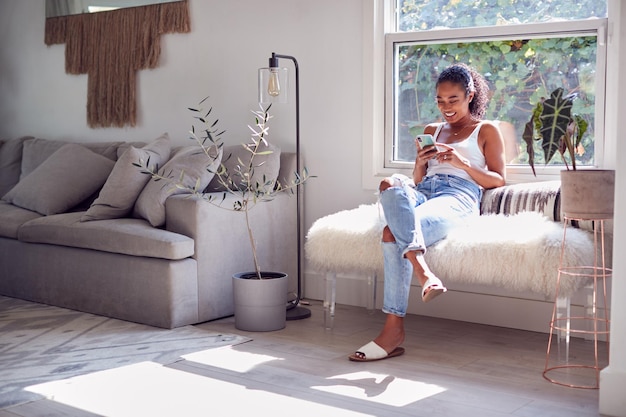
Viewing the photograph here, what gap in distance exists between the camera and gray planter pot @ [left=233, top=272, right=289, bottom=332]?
3.65m

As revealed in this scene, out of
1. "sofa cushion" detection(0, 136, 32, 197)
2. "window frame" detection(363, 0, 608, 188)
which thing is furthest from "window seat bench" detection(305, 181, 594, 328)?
"sofa cushion" detection(0, 136, 32, 197)

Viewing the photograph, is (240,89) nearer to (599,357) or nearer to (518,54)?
(518,54)

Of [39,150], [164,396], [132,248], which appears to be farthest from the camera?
[39,150]

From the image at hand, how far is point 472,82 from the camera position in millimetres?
3730

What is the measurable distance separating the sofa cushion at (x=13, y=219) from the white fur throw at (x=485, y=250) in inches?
67.6

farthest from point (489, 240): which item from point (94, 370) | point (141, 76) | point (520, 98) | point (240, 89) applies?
point (141, 76)

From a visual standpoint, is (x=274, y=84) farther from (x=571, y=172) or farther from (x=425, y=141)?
(x=571, y=172)

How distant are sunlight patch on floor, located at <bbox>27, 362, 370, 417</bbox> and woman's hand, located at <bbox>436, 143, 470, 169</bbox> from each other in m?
1.35

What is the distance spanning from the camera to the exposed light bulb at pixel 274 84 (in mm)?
3887

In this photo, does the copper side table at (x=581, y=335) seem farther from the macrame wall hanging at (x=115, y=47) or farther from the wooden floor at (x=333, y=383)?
the macrame wall hanging at (x=115, y=47)

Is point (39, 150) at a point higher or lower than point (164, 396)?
higher

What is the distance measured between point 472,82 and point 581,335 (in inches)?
48.0

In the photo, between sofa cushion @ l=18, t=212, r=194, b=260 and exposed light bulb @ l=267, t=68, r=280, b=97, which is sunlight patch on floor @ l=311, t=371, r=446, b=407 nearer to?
sofa cushion @ l=18, t=212, r=194, b=260

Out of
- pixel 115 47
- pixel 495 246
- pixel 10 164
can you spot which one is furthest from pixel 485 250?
pixel 10 164
